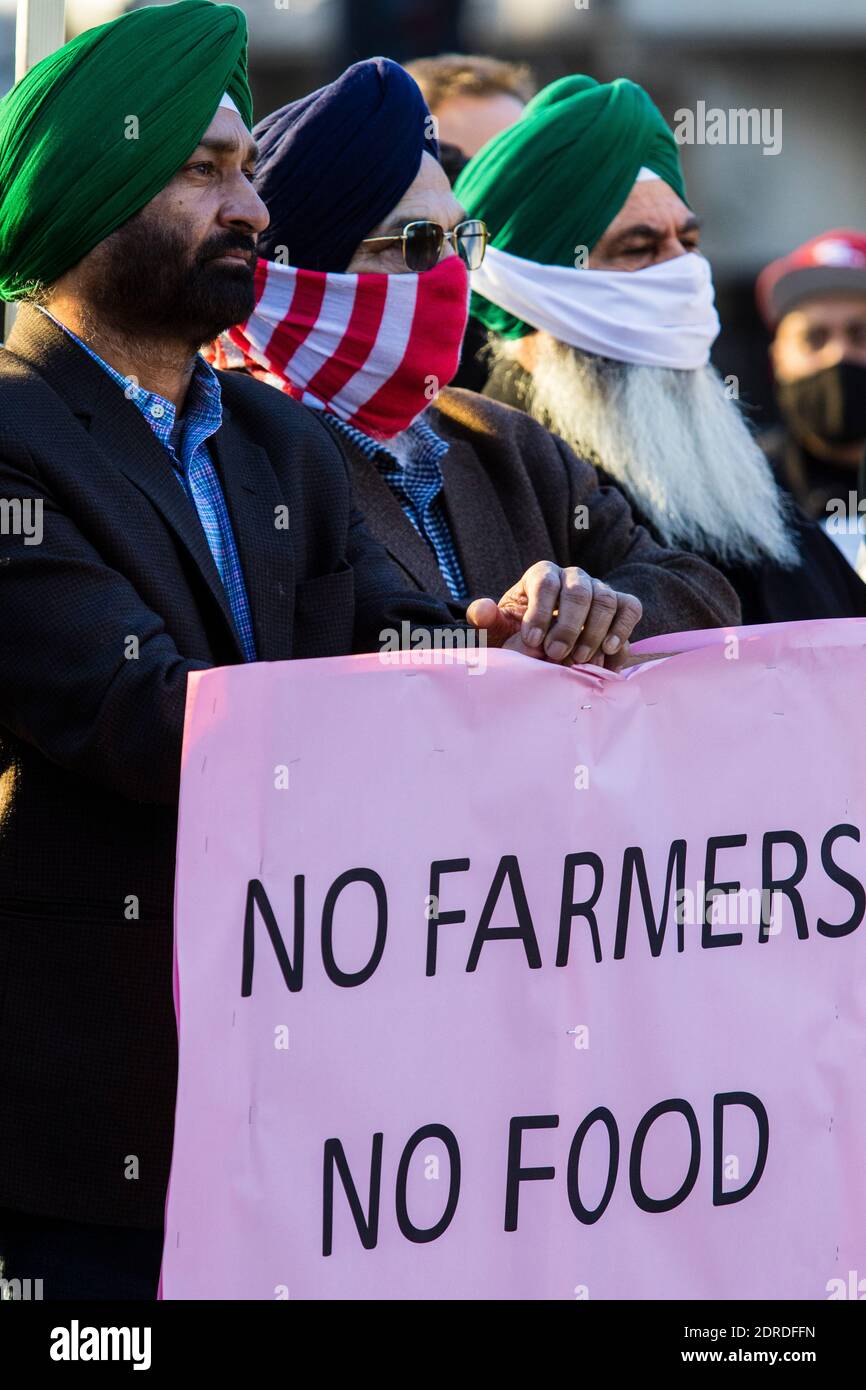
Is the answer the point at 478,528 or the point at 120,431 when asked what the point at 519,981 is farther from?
the point at 478,528

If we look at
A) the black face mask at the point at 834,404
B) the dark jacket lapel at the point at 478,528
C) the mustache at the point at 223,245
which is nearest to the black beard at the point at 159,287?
the mustache at the point at 223,245

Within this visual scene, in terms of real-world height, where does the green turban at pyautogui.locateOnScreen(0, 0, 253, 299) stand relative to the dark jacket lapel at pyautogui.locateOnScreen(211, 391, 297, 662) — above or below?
above

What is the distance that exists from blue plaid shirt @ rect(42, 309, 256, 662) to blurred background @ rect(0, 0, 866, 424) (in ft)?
44.5

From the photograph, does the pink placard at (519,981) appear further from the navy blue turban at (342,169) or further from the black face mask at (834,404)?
the black face mask at (834,404)

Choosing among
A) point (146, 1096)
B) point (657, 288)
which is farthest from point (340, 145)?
point (146, 1096)

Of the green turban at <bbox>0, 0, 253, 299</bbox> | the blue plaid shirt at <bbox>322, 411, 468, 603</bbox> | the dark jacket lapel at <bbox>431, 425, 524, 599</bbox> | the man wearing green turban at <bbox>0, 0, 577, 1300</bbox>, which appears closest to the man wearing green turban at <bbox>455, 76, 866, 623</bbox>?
the dark jacket lapel at <bbox>431, 425, 524, 599</bbox>

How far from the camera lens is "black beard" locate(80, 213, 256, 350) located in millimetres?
3123

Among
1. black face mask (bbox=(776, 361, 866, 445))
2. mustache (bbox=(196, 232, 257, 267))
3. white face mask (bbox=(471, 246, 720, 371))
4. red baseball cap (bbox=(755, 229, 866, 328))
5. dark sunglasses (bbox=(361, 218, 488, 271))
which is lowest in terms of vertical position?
mustache (bbox=(196, 232, 257, 267))

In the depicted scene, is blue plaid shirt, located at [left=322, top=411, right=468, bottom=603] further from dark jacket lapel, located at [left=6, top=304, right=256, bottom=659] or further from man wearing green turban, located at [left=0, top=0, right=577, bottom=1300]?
dark jacket lapel, located at [left=6, top=304, right=256, bottom=659]

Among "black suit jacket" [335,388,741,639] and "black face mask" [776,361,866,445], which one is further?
"black face mask" [776,361,866,445]

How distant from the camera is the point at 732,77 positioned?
810 inches

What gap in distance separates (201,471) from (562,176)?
74.1 inches

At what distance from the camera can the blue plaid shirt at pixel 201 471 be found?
3.10 m
